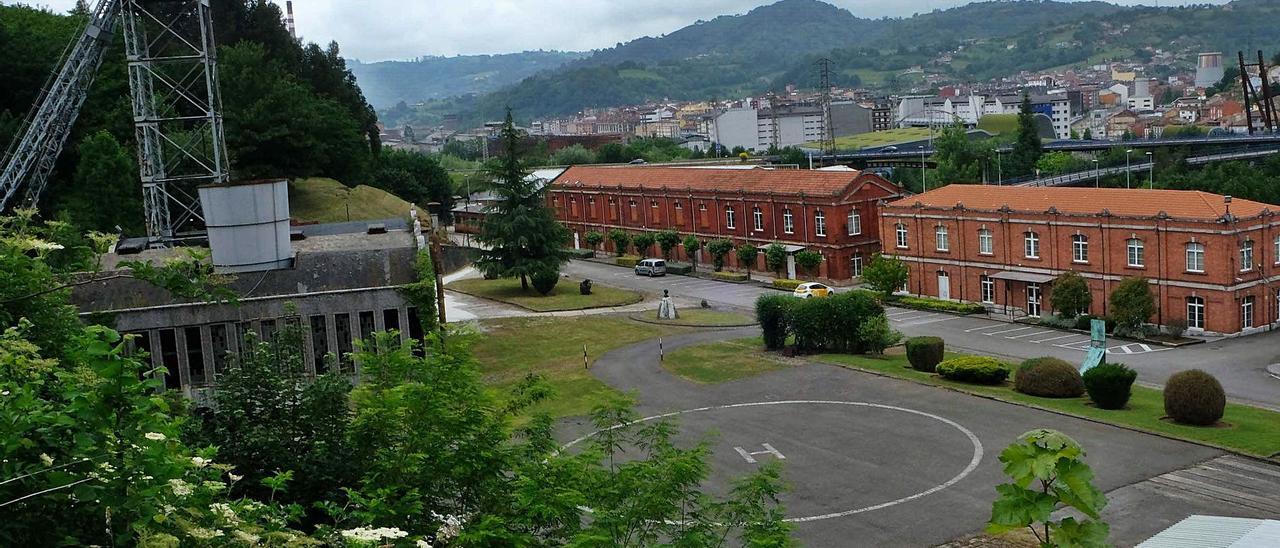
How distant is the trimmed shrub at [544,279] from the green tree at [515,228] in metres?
0.25

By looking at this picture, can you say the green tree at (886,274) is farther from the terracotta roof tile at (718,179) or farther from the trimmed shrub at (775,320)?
the trimmed shrub at (775,320)

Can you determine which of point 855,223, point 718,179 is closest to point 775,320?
point 855,223

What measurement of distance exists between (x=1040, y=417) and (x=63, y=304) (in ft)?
87.3

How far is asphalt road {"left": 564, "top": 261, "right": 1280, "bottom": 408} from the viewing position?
138 feet

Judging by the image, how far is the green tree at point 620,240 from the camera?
89.1 metres

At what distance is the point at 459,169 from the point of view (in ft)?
636

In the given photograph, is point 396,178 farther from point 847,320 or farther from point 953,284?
point 847,320

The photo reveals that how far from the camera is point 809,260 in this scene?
236ft

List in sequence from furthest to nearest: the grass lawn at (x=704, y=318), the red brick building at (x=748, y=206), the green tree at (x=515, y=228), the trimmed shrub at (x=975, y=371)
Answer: the red brick building at (x=748, y=206) → the green tree at (x=515, y=228) → the grass lawn at (x=704, y=318) → the trimmed shrub at (x=975, y=371)

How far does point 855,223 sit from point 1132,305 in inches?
910

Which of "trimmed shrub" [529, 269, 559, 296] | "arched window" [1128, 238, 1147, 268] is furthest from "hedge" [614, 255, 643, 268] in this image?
"arched window" [1128, 238, 1147, 268]

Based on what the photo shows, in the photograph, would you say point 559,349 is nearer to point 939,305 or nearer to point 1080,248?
point 939,305

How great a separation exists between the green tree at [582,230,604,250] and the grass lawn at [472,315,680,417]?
110 feet

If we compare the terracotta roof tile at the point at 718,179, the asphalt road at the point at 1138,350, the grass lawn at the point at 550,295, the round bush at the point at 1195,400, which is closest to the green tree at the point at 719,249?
the terracotta roof tile at the point at 718,179
